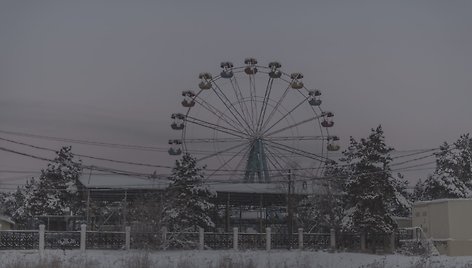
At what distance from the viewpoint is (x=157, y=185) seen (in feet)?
126

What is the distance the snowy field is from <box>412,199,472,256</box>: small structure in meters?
3.46

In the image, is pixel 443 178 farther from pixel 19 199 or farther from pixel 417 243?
pixel 19 199

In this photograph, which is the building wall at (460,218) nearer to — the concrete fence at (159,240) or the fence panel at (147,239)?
the concrete fence at (159,240)

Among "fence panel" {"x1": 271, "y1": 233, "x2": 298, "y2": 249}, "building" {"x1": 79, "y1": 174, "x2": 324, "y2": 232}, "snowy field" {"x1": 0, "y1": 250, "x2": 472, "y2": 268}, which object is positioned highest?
"building" {"x1": 79, "y1": 174, "x2": 324, "y2": 232}

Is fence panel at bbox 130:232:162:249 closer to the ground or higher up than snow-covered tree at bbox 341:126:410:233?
closer to the ground

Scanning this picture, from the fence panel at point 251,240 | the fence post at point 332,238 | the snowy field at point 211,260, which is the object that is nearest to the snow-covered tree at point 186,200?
the fence panel at point 251,240

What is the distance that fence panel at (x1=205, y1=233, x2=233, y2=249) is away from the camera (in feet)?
107

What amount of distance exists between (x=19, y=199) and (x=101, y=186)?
121 feet

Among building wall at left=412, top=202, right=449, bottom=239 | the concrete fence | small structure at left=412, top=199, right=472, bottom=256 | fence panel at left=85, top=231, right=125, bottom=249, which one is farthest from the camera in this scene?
fence panel at left=85, top=231, right=125, bottom=249

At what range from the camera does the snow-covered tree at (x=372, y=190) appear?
31.4 m

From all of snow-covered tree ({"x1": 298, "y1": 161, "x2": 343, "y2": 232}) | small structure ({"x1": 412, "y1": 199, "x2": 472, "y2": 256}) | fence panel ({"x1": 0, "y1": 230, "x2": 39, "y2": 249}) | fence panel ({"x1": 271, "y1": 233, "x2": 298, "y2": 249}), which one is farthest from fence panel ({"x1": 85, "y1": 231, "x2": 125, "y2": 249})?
small structure ({"x1": 412, "y1": 199, "x2": 472, "y2": 256})

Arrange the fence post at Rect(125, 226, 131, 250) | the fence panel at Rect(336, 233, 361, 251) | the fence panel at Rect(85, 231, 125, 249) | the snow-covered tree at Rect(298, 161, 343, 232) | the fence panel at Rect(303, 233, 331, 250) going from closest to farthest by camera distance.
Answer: the fence post at Rect(125, 226, 131, 250) → the fence panel at Rect(85, 231, 125, 249) → the fence panel at Rect(336, 233, 361, 251) → the fence panel at Rect(303, 233, 331, 250) → the snow-covered tree at Rect(298, 161, 343, 232)

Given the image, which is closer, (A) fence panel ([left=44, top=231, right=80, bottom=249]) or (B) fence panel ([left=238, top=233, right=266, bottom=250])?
(A) fence panel ([left=44, top=231, right=80, bottom=249])

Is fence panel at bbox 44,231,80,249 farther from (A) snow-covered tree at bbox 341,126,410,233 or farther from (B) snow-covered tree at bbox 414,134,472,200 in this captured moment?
(B) snow-covered tree at bbox 414,134,472,200
